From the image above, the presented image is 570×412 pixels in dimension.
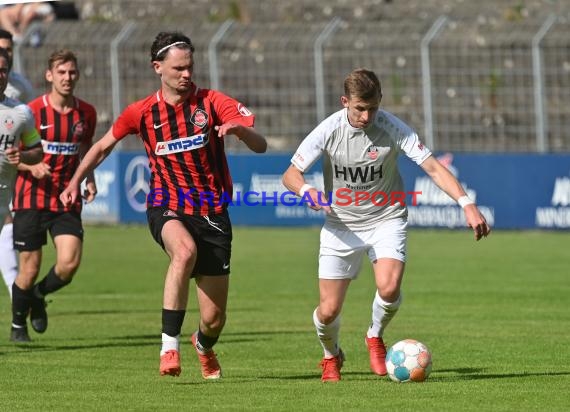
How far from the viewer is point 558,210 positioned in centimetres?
2266

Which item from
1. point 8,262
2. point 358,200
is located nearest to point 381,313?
point 358,200


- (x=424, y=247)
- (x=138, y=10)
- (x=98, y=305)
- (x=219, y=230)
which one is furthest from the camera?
(x=138, y=10)

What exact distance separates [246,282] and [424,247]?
4942 millimetres

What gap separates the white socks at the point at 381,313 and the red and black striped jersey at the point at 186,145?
4.04 feet

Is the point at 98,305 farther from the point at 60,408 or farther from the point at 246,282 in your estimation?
the point at 60,408

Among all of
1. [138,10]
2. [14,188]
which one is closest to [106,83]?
[138,10]

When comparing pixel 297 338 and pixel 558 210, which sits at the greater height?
pixel 558 210

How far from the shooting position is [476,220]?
8.36m

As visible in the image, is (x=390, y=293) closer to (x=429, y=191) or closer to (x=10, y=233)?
(x=10, y=233)

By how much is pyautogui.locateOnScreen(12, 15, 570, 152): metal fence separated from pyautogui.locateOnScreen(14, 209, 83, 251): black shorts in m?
13.6

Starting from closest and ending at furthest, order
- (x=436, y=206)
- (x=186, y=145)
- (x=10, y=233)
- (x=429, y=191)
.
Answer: (x=186, y=145) < (x=10, y=233) < (x=429, y=191) < (x=436, y=206)

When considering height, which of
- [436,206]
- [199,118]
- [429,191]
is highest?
[429,191]

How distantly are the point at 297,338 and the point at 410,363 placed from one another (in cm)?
314

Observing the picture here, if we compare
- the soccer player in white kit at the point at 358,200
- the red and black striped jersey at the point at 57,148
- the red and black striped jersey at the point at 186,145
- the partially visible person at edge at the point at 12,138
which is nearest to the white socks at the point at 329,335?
the soccer player in white kit at the point at 358,200
